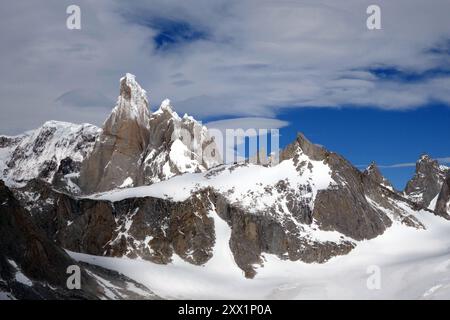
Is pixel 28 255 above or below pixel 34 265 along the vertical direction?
above

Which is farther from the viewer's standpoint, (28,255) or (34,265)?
(28,255)

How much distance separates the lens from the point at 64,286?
16188 centimetres

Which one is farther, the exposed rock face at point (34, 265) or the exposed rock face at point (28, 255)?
the exposed rock face at point (28, 255)

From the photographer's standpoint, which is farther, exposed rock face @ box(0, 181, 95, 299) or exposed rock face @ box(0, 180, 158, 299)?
exposed rock face @ box(0, 181, 95, 299)
